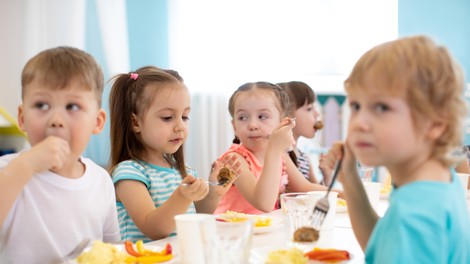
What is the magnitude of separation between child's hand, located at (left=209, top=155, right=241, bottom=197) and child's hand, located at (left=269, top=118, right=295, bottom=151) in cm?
17

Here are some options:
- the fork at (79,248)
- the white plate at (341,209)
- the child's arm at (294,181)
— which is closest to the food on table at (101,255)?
the fork at (79,248)

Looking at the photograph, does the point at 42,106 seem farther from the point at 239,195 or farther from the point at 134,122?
the point at 239,195

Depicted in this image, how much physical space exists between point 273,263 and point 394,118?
354 mm

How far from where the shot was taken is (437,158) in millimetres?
939

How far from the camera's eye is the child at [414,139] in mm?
832

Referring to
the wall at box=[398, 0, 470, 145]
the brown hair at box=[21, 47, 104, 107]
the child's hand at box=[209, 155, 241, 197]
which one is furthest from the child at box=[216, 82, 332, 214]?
the wall at box=[398, 0, 470, 145]

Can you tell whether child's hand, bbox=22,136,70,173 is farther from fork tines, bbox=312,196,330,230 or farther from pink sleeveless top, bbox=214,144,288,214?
pink sleeveless top, bbox=214,144,288,214

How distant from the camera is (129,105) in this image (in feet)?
Answer: 6.12

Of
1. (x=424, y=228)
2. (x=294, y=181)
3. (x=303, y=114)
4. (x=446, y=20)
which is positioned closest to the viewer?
(x=424, y=228)

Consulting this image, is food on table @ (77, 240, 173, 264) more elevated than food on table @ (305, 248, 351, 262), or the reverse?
food on table @ (77, 240, 173, 264)

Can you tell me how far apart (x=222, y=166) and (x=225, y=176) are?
0.16 feet

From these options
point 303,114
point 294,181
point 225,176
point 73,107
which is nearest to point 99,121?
point 73,107

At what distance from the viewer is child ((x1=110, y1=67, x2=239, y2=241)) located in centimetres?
169

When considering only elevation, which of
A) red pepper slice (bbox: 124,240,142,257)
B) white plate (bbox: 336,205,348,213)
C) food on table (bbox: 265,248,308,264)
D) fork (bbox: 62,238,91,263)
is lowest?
white plate (bbox: 336,205,348,213)
